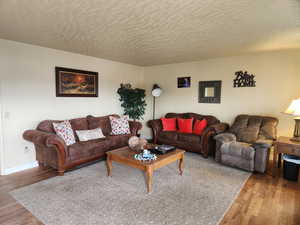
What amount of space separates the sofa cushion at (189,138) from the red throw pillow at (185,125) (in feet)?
0.89

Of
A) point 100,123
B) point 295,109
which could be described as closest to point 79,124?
point 100,123

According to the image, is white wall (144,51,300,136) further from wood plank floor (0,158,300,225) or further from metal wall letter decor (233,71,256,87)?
wood plank floor (0,158,300,225)

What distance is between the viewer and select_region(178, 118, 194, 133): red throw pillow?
184 inches

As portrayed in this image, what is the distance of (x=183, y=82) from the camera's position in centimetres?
530

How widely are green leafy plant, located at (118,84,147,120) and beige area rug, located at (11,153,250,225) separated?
7.20 feet

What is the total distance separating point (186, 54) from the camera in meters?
4.26

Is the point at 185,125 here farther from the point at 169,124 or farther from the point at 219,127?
the point at 219,127

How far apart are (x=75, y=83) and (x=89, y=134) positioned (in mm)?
1271

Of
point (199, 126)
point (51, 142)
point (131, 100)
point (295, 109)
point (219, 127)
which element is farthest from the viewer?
point (131, 100)

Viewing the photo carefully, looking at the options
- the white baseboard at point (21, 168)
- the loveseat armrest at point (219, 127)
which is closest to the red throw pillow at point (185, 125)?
the loveseat armrest at point (219, 127)

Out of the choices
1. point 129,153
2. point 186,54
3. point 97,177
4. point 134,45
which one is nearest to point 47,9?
point 134,45

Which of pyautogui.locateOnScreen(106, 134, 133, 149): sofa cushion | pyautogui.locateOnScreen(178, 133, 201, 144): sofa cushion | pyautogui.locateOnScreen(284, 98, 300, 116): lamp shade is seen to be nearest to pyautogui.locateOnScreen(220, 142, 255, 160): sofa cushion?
pyautogui.locateOnScreen(178, 133, 201, 144): sofa cushion

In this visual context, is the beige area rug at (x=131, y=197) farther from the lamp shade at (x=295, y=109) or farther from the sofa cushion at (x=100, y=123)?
the lamp shade at (x=295, y=109)

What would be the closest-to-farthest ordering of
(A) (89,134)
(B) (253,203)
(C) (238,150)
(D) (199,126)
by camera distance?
1. (B) (253,203)
2. (C) (238,150)
3. (A) (89,134)
4. (D) (199,126)
